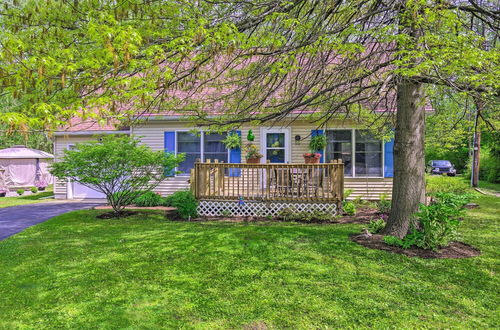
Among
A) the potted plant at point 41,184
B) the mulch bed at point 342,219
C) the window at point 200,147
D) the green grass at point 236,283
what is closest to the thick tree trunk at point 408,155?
the green grass at point 236,283

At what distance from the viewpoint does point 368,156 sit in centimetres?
1066

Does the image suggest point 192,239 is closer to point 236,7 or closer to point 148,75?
point 148,75

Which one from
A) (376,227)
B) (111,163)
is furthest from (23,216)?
(376,227)

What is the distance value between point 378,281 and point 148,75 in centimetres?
395

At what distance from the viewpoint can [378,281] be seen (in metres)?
3.97

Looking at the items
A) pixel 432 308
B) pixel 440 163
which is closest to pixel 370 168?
pixel 432 308

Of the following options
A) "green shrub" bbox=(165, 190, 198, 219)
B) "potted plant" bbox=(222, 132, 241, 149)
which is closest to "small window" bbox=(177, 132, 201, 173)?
"potted plant" bbox=(222, 132, 241, 149)

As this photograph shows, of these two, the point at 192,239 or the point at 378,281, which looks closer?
the point at 378,281

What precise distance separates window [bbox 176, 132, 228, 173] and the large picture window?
12.6 feet

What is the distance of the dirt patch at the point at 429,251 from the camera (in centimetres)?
495

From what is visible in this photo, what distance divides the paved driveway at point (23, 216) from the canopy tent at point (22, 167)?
9.61 meters

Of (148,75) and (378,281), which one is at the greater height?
(148,75)

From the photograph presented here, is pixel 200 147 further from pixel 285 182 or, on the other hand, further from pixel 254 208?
pixel 285 182

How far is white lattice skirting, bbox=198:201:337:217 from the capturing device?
8.39m
